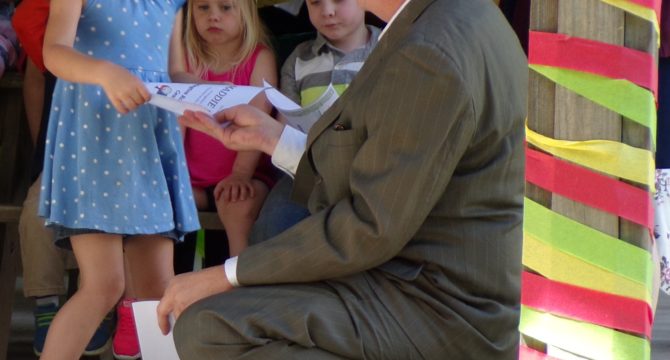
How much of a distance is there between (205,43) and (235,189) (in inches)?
25.7

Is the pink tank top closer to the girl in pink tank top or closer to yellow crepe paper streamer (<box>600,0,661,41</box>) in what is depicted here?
the girl in pink tank top

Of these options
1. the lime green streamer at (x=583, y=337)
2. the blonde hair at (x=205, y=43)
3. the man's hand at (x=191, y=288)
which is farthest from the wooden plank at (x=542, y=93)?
the blonde hair at (x=205, y=43)

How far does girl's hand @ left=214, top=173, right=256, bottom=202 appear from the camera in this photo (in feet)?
13.3

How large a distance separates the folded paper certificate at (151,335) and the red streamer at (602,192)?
0.95 metres

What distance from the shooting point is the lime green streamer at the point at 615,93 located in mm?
2656

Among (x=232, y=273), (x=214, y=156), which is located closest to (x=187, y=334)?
(x=232, y=273)

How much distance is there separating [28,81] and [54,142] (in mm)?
1225

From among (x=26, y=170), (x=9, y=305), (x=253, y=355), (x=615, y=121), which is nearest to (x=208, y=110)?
(x=253, y=355)

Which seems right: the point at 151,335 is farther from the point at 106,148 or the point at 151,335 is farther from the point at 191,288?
the point at 106,148

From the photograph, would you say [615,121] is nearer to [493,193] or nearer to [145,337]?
[493,193]

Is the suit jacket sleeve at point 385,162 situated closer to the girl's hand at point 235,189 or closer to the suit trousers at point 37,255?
the girl's hand at point 235,189

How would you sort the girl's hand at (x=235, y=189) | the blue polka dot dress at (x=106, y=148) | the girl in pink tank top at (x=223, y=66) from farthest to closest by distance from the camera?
the girl in pink tank top at (x=223, y=66) → the girl's hand at (x=235, y=189) → the blue polka dot dress at (x=106, y=148)

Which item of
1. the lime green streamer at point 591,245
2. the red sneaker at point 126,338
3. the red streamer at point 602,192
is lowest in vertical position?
the red sneaker at point 126,338

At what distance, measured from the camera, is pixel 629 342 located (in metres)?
2.66
